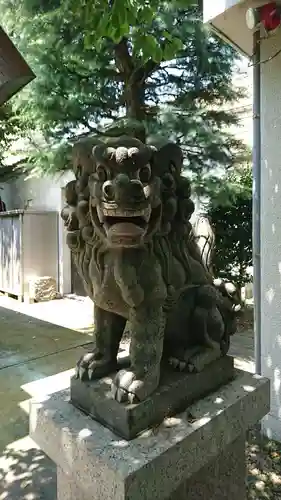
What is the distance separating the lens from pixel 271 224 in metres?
2.30

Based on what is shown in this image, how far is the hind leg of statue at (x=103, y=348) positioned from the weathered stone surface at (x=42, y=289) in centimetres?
550

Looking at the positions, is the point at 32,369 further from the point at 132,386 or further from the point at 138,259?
the point at 138,259

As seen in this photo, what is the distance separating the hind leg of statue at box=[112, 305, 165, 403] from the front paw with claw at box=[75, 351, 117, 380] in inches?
4.8

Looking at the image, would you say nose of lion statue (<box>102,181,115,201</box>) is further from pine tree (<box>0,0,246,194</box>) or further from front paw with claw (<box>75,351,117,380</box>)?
pine tree (<box>0,0,246,194</box>)

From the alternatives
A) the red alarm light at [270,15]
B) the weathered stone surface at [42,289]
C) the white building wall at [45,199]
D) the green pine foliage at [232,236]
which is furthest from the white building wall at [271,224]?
the weathered stone surface at [42,289]

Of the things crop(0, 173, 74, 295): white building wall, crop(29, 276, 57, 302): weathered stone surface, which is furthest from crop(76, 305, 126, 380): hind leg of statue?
crop(29, 276, 57, 302): weathered stone surface

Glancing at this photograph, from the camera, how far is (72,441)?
1.11 m

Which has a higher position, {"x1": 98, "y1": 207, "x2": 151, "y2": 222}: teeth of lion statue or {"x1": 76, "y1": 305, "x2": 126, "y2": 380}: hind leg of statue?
{"x1": 98, "y1": 207, "x2": 151, "y2": 222}: teeth of lion statue

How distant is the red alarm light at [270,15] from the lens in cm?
200

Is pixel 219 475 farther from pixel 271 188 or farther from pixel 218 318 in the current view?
pixel 271 188

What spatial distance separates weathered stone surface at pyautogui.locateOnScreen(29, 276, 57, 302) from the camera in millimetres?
6582

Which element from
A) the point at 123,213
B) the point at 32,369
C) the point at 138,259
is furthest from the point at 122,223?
the point at 32,369

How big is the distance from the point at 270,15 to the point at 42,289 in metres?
5.51

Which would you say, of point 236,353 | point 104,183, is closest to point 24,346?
point 236,353
